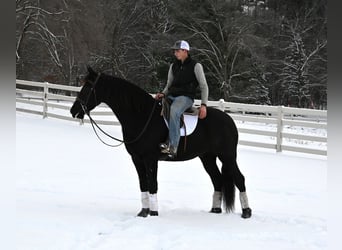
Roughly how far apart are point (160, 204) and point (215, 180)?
37.8 inches

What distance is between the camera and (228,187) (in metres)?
5.76

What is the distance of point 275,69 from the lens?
31.1 m

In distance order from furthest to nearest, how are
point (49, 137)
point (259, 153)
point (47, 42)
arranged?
point (47, 42), point (49, 137), point (259, 153)

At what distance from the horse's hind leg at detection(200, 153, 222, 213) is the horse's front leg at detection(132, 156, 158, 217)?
2.73 ft

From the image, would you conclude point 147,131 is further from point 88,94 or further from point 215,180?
point 215,180

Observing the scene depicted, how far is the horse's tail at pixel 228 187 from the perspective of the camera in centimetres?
574

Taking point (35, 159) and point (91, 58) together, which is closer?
point (35, 159)

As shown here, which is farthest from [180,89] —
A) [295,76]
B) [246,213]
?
[295,76]

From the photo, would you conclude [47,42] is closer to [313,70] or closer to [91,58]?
[91,58]

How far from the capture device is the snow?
4543 mm

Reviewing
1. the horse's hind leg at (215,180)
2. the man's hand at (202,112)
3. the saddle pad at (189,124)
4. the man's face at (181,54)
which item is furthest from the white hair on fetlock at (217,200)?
the man's face at (181,54)

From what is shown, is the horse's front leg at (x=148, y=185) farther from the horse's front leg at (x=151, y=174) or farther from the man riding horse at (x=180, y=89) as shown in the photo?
the man riding horse at (x=180, y=89)
